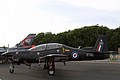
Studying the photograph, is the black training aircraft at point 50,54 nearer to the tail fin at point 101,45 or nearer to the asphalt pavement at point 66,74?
the tail fin at point 101,45

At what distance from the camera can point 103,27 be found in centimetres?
8538

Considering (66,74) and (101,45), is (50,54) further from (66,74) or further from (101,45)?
(101,45)

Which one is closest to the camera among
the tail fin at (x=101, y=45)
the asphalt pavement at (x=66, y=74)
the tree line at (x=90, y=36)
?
the asphalt pavement at (x=66, y=74)

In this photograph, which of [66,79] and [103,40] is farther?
[103,40]

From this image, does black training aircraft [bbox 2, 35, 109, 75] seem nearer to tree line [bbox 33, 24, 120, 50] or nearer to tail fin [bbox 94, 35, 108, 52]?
tail fin [bbox 94, 35, 108, 52]

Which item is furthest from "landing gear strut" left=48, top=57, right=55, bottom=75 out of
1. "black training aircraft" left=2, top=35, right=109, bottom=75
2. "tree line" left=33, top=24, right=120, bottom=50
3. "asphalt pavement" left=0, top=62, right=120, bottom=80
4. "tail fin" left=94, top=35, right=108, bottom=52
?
"tree line" left=33, top=24, right=120, bottom=50

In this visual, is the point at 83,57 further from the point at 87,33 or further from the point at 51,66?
the point at 87,33

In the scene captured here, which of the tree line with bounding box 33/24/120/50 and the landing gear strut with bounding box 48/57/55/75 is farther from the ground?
the tree line with bounding box 33/24/120/50

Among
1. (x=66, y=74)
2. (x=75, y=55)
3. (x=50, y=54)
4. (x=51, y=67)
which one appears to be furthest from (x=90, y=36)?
(x=51, y=67)

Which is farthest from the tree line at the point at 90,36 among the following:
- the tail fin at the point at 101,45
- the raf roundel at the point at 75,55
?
the raf roundel at the point at 75,55

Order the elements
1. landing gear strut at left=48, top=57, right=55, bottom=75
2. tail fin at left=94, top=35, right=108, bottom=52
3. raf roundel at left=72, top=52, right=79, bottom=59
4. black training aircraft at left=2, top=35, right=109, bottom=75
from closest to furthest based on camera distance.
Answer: landing gear strut at left=48, top=57, right=55, bottom=75
black training aircraft at left=2, top=35, right=109, bottom=75
raf roundel at left=72, top=52, right=79, bottom=59
tail fin at left=94, top=35, right=108, bottom=52

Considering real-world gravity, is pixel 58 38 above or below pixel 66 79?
above

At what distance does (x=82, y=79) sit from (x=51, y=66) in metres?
2.91

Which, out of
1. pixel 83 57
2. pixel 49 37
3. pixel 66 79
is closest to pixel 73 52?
pixel 83 57
